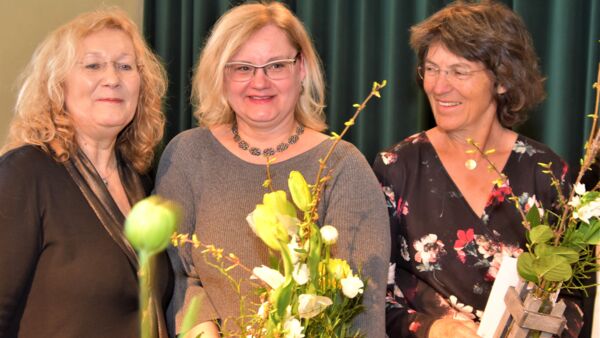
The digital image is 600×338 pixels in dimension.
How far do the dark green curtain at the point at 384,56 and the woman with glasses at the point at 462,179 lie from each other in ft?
1.41

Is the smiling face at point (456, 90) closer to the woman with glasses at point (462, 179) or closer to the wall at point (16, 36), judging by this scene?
the woman with glasses at point (462, 179)

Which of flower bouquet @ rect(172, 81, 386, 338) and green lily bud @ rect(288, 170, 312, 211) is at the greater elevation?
green lily bud @ rect(288, 170, 312, 211)

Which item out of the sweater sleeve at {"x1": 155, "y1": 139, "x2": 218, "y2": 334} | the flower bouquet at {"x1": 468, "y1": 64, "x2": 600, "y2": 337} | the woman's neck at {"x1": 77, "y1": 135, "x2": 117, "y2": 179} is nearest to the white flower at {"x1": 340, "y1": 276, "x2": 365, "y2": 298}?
the flower bouquet at {"x1": 468, "y1": 64, "x2": 600, "y2": 337}

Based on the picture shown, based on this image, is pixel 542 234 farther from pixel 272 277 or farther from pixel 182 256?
pixel 182 256

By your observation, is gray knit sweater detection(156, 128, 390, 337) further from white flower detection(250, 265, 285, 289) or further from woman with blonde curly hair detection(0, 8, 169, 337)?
white flower detection(250, 265, 285, 289)

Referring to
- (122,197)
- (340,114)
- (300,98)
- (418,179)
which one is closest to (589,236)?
(418,179)

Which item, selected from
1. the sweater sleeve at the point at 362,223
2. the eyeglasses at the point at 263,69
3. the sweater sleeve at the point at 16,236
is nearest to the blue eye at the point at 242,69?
the eyeglasses at the point at 263,69

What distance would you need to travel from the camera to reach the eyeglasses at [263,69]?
1904mm

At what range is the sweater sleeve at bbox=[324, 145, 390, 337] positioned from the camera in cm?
163

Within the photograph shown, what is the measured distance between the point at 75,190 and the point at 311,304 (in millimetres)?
943

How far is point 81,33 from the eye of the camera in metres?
1.83

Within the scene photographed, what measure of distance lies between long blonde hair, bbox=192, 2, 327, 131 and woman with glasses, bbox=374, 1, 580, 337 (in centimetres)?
27

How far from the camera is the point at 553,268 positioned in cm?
115

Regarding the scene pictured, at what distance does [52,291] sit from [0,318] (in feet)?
0.39
